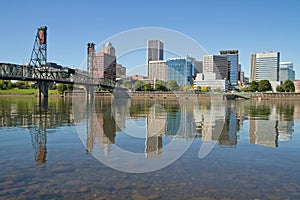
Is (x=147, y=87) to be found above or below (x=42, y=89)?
above

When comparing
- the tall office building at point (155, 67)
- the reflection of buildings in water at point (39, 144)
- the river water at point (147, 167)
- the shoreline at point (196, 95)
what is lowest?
the river water at point (147, 167)

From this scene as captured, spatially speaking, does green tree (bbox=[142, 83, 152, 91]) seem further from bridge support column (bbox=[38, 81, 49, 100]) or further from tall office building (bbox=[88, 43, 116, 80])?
bridge support column (bbox=[38, 81, 49, 100])

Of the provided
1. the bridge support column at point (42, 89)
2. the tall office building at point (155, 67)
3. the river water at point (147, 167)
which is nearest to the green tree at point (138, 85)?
the tall office building at point (155, 67)

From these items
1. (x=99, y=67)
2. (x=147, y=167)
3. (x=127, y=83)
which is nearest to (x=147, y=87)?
(x=127, y=83)

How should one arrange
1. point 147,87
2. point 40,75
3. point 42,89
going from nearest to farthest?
point 42,89 → point 40,75 → point 147,87

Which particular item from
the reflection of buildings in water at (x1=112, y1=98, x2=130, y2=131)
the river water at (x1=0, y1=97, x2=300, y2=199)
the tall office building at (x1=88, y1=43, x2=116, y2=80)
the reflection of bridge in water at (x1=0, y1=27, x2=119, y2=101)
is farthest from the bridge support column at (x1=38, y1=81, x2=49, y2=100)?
the river water at (x1=0, y1=97, x2=300, y2=199)

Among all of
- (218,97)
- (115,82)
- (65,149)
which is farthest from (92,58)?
(65,149)

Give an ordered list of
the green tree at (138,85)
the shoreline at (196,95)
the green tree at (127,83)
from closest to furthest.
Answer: the shoreline at (196,95), the green tree at (138,85), the green tree at (127,83)

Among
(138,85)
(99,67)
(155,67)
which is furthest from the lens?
(138,85)

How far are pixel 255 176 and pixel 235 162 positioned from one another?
1.97m

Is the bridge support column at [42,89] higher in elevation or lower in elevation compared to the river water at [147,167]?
higher

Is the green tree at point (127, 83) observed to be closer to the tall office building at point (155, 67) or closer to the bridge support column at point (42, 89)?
the tall office building at point (155, 67)

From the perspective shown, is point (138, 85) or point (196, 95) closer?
point (196, 95)

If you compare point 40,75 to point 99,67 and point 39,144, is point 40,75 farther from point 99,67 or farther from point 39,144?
point 39,144
